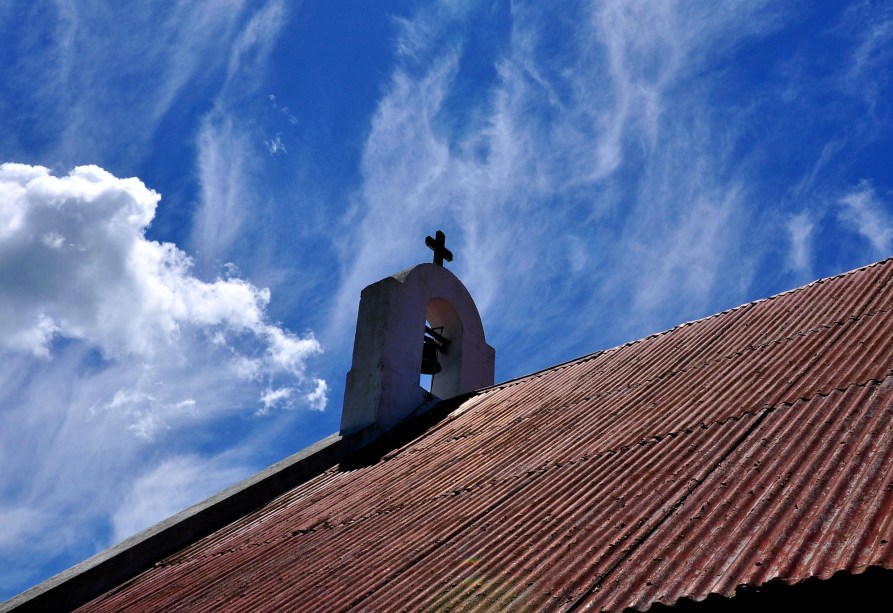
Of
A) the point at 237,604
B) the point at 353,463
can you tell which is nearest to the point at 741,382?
the point at 237,604

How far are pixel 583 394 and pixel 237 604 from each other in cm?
335

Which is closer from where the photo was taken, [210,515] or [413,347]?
[210,515]

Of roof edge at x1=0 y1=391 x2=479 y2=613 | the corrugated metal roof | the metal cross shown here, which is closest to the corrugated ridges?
the corrugated metal roof

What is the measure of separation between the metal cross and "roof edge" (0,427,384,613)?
3.08m

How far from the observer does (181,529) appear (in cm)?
885

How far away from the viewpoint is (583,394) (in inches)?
304

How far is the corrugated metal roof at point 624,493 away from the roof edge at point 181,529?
0.26 m

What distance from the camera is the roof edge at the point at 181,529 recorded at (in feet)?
27.3

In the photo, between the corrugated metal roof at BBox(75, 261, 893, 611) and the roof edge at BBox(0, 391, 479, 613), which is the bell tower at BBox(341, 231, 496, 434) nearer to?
the roof edge at BBox(0, 391, 479, 613)

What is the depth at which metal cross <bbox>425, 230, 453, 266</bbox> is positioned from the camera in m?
12.1

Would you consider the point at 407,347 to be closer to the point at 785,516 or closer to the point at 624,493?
the point at 624,493

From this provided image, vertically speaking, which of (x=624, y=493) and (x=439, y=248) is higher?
(x=439, y=248)

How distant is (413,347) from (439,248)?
1738 mm

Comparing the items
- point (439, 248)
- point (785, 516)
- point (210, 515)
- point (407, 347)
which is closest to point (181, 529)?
point (210, 515)
